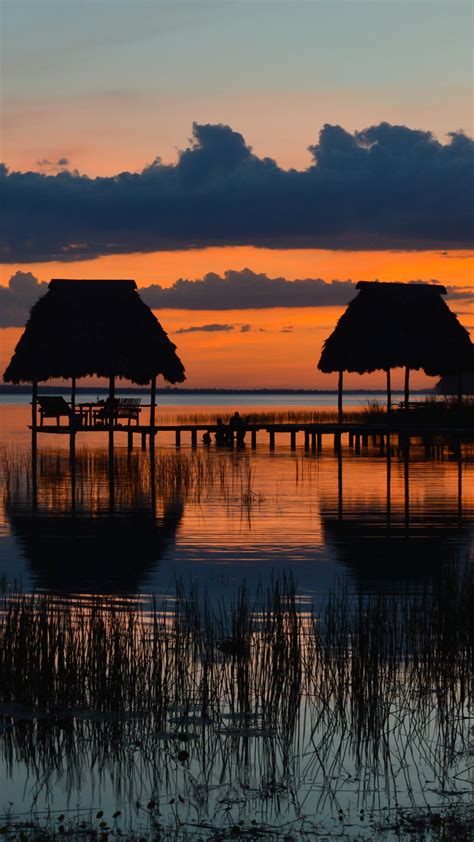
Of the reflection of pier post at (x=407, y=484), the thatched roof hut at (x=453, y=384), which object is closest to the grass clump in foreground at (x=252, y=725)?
the reflection of pier post at (x=407, y=484)

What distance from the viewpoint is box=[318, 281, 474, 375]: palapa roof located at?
42500 millimetres

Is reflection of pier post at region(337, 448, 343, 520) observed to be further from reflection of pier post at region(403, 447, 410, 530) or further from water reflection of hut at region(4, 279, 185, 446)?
water reflection of hut at region(4, 279, 185, 446)

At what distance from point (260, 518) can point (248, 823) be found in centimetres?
1207

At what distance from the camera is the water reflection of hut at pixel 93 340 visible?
40.3 meters

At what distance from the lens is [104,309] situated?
136ft

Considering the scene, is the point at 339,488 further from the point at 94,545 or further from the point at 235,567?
the point at 235,567

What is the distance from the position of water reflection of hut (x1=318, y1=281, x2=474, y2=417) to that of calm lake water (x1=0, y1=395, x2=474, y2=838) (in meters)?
10.0

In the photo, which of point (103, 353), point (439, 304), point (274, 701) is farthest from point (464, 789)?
point (439, 304)

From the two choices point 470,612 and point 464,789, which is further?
point 470,612

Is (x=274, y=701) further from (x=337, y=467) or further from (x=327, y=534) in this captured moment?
(x=337, y=467)

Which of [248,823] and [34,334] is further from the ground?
[34,334]

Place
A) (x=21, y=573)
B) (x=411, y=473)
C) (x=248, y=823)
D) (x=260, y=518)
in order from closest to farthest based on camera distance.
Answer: (x=248, y=823), (x=21, y=573), (x=260, y=518), (x=411, y=473)

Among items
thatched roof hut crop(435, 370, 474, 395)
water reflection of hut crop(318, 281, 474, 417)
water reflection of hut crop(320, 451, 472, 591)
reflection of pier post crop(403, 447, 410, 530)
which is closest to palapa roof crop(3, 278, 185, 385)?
water reflection of hut crop(318, 281, 474, 417)

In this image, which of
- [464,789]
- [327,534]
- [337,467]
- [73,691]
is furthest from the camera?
[337,467]
